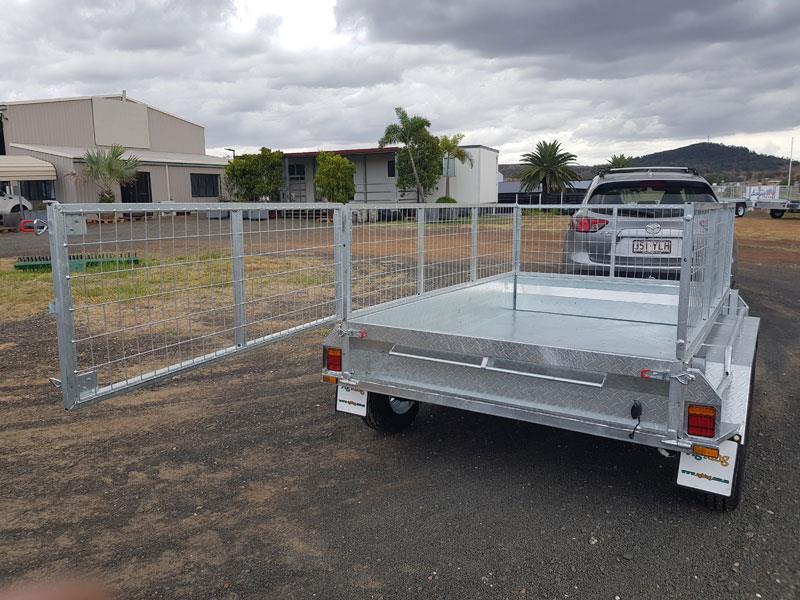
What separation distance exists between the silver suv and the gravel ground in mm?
1641

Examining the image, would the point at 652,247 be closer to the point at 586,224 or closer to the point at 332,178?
the point at 586,224

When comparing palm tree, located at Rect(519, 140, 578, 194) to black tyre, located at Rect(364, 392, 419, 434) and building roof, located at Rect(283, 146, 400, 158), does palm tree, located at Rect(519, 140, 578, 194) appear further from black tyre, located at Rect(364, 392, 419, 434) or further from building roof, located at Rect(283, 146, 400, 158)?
black tyre, located at Rect(364, 392, 419, 434)

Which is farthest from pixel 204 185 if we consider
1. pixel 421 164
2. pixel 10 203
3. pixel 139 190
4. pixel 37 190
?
pixel 421 164

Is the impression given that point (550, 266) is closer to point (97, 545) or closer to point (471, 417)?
point (471, 417)

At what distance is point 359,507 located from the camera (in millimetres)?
3688

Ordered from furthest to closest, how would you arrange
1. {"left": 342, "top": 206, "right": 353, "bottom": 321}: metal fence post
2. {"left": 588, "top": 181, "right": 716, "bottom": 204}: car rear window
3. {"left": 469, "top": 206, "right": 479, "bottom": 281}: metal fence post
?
1. {"left": 588, "top": 181, "right": 716, "bottom": 204}: car rear window
2. {"left": 469, "top": 206, "right": 479, "bottom": 281}: metal fence post
3. {"left": 342, "top": 206, "right": 353, "bottom": 321}: metal fence post

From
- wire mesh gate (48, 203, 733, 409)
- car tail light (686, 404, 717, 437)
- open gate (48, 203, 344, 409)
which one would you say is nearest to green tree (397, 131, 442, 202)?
wire mesh gate (48, 203, 733, 409)

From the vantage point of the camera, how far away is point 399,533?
134 inches

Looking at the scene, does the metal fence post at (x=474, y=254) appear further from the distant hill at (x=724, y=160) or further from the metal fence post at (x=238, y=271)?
the distant hill at (x=724, y=160)

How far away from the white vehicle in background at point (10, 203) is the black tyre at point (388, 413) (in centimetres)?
2972

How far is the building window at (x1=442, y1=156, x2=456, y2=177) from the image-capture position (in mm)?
43591

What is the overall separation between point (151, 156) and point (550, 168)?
110 feet

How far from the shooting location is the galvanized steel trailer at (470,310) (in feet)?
10.8

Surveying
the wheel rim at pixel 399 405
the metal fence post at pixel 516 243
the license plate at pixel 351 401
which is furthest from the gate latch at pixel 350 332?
the metal fence post at pixel 516 243
